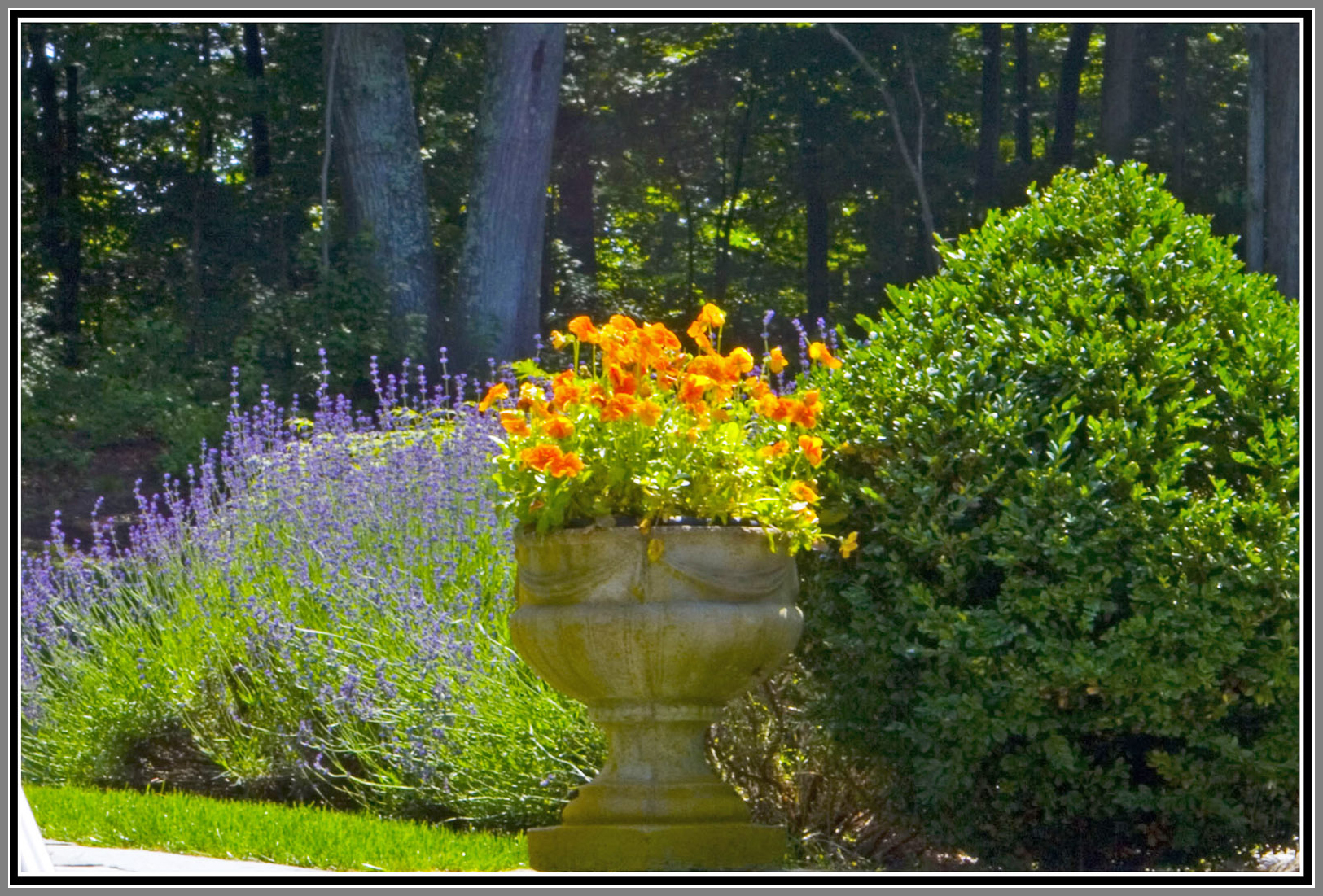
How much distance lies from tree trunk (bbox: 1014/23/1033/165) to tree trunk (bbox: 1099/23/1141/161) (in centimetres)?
113

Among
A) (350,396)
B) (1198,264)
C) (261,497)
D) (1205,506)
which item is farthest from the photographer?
(350,396)

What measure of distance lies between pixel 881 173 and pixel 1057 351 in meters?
13.5

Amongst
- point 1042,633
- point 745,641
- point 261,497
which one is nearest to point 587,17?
point 745,641

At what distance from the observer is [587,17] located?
13.1 feet

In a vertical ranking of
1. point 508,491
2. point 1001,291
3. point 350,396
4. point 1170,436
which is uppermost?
point 1001,291

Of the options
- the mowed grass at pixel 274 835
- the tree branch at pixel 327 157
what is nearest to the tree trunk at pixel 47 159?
the tree branch at pixel 327 157

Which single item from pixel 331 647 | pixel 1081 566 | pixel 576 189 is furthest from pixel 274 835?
pixel 576 189

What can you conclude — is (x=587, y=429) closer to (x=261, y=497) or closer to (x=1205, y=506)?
(x=1205, y=506)

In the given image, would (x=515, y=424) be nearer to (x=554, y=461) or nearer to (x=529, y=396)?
(x=529, y=396)

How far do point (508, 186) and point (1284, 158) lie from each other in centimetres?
762

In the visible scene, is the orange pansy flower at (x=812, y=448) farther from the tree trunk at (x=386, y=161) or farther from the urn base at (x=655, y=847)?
the tree trunk at (x=386, y=161)

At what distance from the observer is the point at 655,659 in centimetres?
368

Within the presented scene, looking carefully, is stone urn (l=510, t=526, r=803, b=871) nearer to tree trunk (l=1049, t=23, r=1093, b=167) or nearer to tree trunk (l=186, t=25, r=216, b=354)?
tree trunk (l=186, t=25, r=216, b=354)

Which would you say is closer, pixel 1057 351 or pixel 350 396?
pixel 1057 351
